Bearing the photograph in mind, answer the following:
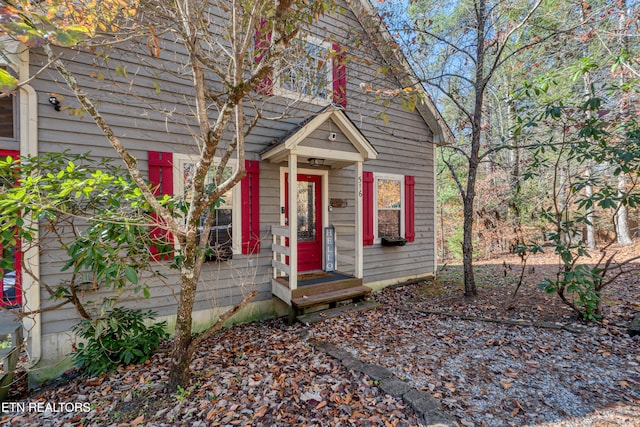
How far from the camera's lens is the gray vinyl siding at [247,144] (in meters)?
3.49

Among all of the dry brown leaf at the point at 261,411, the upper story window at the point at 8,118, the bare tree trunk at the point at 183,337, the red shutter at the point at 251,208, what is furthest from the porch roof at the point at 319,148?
the dry brown leaf at the point at 261,411

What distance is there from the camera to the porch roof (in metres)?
4.27

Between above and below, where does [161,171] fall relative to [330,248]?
above

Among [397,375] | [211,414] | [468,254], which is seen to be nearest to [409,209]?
[468,254]

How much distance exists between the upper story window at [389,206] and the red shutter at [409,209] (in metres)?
0.08

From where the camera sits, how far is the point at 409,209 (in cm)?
682

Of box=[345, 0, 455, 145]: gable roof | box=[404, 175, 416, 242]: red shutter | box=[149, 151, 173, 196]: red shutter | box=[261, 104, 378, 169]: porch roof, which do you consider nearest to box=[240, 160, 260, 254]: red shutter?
box=[261, 104, 378, 169]: porch roof

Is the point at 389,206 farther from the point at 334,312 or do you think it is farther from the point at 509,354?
the point at 509,354

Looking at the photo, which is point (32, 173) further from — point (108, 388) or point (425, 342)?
point (425, 342)

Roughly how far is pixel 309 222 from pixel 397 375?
3260 millimetres

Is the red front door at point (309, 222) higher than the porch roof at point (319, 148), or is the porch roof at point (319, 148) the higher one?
the porch roof at point (319, 148)

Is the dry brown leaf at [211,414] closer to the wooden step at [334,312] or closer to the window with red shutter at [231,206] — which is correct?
the wooden step at [334,312]

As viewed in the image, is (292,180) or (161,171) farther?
(292,180)

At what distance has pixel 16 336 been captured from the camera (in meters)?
3.14
